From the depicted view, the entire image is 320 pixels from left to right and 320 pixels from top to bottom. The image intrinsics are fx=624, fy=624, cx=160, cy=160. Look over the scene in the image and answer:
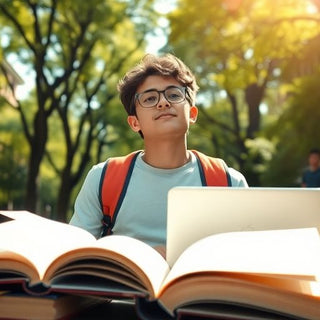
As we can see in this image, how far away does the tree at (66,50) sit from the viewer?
1622cm

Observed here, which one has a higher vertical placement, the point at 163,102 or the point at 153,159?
the point at 163,102

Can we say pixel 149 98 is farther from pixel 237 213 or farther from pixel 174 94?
pixel 237 213

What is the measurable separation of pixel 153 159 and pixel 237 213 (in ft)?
3.08

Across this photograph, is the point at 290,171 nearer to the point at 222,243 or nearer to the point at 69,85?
the point at 69,85

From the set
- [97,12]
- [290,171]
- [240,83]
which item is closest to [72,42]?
[97,12]

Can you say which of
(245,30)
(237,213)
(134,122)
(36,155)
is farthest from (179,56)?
(237,213)

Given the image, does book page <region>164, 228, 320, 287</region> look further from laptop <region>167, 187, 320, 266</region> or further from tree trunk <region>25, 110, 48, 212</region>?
tree trunk <region>25, 110, 48, 212</region>

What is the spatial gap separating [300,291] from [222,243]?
0.22 metres

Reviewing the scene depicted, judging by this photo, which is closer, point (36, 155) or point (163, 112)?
point (163, 112)

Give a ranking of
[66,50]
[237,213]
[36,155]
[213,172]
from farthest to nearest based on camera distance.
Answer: [66,50]
[36,155]
[213,172]
[237,213]

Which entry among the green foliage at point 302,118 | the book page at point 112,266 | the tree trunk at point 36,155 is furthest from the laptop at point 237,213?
the tree trunk at point 36,155

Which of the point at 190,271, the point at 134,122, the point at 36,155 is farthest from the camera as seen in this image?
the point at 36,155

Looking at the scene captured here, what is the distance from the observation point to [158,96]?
248cm

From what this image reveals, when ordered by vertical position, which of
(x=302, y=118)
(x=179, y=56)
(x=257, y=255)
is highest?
(x=179, y=56)
